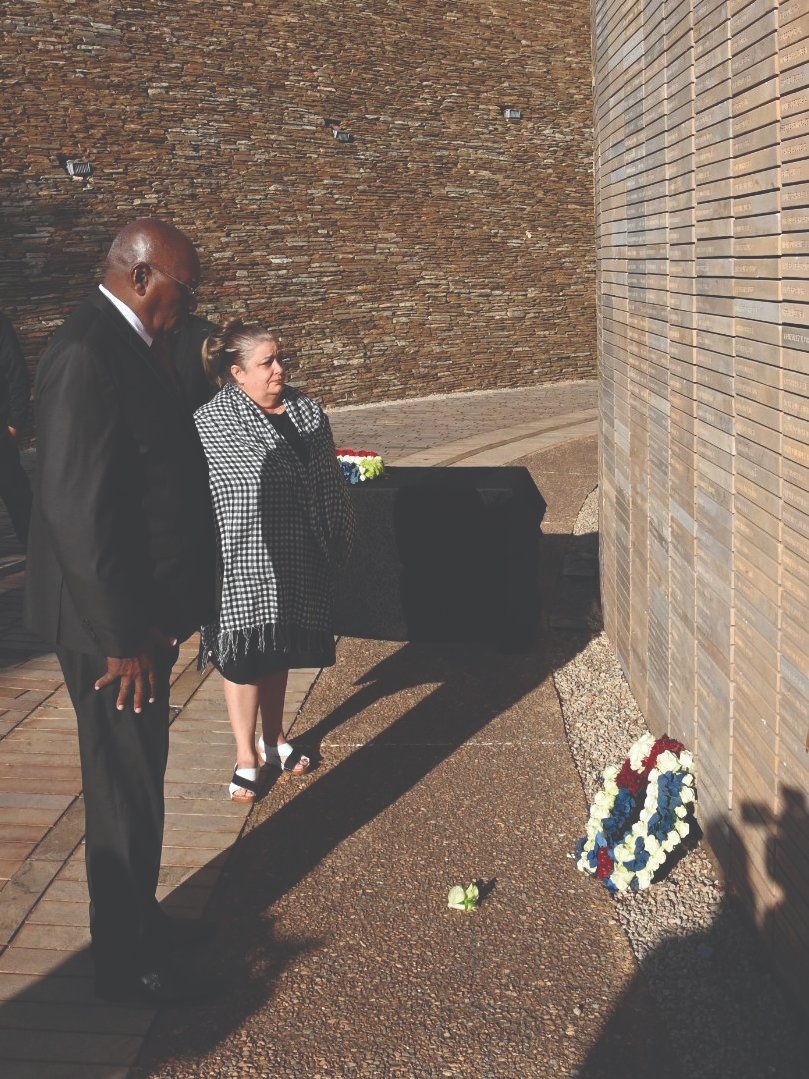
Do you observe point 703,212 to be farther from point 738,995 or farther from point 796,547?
point 738,995

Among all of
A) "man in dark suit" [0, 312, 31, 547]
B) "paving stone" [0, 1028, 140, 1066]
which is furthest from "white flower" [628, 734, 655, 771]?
"man in dark suit" [0, 312, 31, 547]

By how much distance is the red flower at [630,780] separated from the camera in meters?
4.04

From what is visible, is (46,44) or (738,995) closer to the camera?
(738,995)

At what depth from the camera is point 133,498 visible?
307 centimetres

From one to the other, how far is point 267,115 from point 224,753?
14.5 m

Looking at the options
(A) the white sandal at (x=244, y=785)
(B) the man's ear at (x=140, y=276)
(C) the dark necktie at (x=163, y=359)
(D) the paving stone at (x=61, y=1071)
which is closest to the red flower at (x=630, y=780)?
(A) the white sandal at (x=244, y=785)

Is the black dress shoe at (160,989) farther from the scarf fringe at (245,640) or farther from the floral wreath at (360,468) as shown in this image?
the floral wreath at (360,468)

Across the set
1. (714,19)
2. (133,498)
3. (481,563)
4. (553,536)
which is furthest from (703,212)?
(553,536)

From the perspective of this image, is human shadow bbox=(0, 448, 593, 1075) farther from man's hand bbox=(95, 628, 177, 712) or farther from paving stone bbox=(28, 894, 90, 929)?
man's hand bbox=(95, 628, 177, 712)

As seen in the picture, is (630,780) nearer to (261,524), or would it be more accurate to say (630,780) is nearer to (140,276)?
(261,524)

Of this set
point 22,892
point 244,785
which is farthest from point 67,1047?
point 244,785

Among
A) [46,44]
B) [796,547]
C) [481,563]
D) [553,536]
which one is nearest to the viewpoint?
[796,547]

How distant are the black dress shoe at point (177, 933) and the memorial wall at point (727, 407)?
1.53 m

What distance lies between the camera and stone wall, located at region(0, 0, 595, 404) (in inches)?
599
